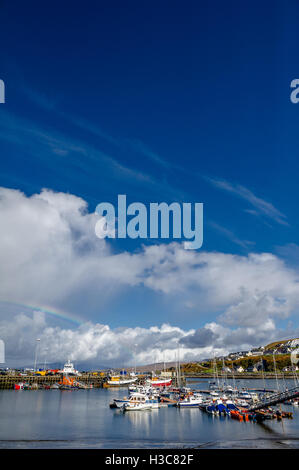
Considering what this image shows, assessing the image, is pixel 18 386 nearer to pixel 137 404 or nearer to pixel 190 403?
pixel 137 404

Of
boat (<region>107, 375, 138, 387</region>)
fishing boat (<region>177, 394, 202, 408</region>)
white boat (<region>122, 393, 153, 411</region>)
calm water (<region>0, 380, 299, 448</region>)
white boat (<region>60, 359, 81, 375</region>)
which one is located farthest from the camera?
white boat (<region>60, 359, 81, 375</region>)

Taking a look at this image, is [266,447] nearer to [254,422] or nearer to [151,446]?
[151,446]

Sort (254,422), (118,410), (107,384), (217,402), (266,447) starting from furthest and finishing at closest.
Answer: (107,384)
(118,410)
(217,402)
(254,422)
(266,447)

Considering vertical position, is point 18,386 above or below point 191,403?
below

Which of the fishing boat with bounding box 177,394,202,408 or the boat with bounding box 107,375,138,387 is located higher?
the fishing boat with bounding box 177,394,202,408

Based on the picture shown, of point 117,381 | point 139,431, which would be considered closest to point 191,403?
point 139,431

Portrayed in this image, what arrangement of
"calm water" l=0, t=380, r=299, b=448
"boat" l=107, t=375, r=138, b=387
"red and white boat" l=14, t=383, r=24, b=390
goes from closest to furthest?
"calm water" l=0, t=380, r=299, b=448 < "red and white boat" l=14, t=383, r=24, b=390 < "boat" l=107, t=375, r=138, b=387

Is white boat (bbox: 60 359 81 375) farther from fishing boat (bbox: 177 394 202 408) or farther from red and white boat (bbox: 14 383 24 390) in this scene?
fishing boat (bbox: 177 394 202 408)

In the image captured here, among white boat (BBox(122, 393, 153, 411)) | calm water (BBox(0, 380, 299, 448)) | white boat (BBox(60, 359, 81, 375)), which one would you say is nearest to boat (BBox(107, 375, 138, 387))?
white boat (BBox(60, 359, 81, 375))

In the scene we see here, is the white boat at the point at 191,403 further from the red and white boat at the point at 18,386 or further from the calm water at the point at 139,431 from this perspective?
the red and white boat at the point at 18,386

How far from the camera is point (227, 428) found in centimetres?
4034

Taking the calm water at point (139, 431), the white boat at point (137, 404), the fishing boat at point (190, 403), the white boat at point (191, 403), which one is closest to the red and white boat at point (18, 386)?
the calm water at point (139, 431)

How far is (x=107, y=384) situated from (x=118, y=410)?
8475 cm

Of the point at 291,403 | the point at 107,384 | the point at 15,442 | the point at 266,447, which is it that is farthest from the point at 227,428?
the point at 107,384
